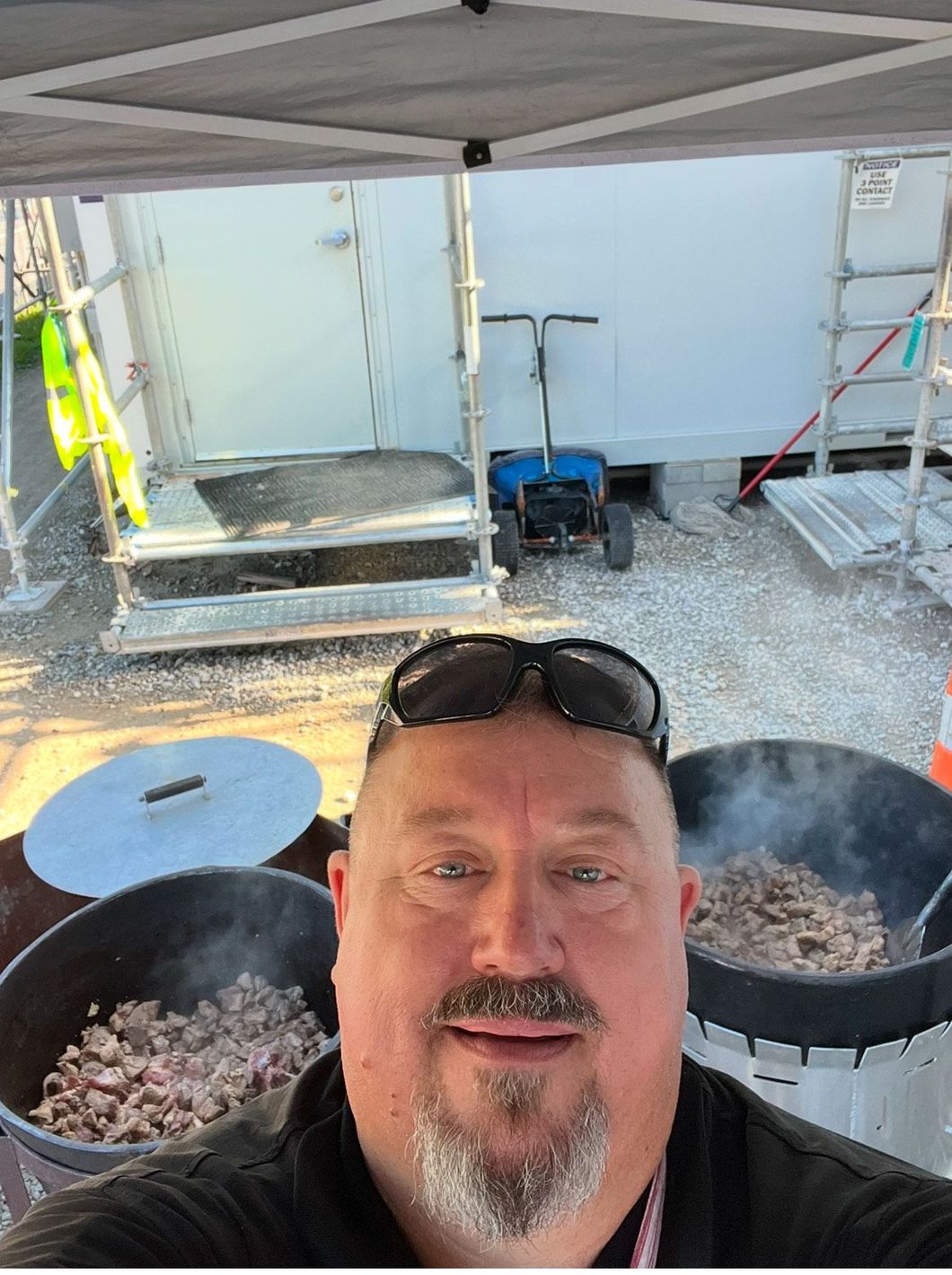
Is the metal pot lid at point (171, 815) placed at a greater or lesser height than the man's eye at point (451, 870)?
lesser

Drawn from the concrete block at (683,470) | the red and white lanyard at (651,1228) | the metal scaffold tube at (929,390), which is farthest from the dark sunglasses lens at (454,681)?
the concrete block at (683,470)


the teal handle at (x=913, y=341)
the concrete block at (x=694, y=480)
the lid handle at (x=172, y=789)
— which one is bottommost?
the concrete block at (x=694, y=480)

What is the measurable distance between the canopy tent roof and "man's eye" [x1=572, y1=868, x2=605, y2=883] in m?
1.60

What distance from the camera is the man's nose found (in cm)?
131

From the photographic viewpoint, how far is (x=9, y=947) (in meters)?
3.26

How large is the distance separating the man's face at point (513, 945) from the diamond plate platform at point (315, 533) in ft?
14.3

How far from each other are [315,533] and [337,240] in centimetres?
204

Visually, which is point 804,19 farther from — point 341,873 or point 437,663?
point 341,873

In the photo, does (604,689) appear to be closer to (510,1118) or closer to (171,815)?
(510,1118)

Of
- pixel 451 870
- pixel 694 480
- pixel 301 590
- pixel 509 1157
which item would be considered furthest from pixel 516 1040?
pixel 694 480

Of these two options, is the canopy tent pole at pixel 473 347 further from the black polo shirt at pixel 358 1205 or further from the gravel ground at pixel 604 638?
the black polo shirt at pixel 358 1205

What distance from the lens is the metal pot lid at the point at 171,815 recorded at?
2.87 m

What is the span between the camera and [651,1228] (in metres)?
1.30

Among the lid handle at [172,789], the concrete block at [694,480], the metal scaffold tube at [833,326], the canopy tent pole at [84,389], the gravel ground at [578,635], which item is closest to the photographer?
the lid handle at [172,789]
